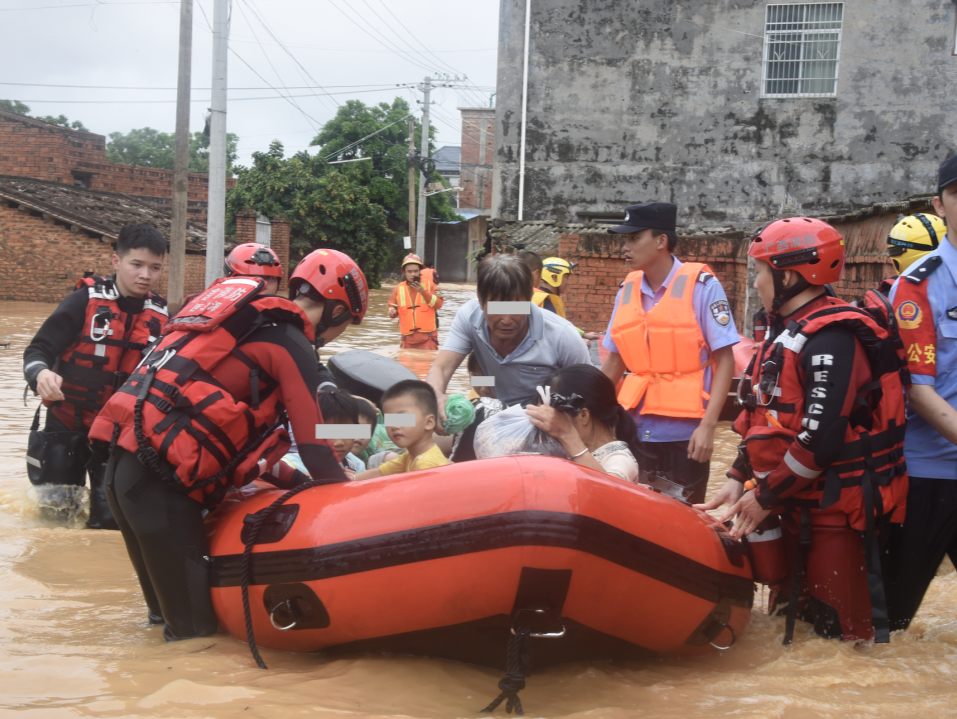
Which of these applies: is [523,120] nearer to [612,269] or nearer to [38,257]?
[612,269]

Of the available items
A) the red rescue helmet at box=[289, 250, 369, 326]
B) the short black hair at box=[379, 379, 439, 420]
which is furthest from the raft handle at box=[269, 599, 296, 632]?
the short black hair at box=[379, 379, 439, 420]

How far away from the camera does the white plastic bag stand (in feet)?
10.1

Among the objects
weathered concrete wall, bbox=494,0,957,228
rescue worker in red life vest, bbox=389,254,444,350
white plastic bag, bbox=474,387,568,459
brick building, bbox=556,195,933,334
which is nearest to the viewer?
white plastic bag, bbox=474,387,568,459

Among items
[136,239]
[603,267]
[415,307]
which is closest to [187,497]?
[136,239]

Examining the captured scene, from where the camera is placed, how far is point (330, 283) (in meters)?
2.96

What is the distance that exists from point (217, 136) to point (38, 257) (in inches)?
433

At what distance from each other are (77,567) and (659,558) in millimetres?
2924

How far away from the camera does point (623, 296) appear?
3.79 metres

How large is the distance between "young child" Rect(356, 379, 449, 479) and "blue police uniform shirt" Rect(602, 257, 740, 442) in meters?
0.88

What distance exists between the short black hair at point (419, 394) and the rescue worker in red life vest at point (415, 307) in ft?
22.7

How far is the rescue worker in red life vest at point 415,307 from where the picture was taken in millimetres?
10547

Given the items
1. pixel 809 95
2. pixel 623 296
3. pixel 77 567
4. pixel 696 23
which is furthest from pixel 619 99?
pixel 77 567

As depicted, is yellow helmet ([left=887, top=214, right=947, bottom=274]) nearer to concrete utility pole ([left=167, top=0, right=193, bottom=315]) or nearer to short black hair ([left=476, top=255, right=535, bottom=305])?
short black hair ([left=476, top=255, right=535, bottom=305])

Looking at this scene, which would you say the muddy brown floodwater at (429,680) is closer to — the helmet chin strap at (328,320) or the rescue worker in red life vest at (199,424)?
the rescue worker in red life vest at (199,424)
